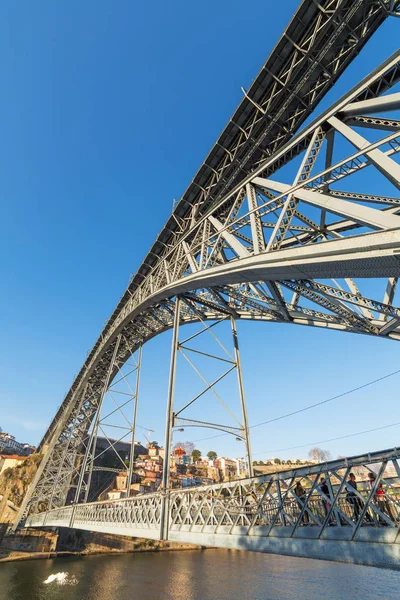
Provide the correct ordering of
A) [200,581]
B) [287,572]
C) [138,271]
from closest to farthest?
[138,271] → [200,581] → [287,572]

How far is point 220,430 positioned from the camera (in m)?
11.3

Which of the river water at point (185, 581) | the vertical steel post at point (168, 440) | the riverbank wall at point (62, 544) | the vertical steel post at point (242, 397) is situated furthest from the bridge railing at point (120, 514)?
the riverbank wall at point (62, 544)

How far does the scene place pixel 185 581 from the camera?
24.9m

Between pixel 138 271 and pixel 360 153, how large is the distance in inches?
581

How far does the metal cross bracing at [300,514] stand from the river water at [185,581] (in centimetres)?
1625

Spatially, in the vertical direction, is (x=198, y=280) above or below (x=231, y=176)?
below

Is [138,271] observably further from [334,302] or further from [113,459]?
[113,459]

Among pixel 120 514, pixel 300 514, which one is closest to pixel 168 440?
pixel 120 514

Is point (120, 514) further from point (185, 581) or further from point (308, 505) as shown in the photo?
point (185, 581)

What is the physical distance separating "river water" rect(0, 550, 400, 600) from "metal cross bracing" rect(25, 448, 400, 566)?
16.2m

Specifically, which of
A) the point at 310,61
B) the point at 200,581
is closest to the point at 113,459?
the point at 200,581

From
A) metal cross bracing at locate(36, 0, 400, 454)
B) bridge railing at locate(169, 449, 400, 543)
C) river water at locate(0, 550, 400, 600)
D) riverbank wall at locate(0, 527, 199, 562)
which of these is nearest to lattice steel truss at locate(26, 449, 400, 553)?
bridge railing at locate(169, 449, 400, 543)

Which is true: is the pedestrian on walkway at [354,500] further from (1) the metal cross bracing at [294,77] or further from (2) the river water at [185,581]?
(2) the river water at [185,581]

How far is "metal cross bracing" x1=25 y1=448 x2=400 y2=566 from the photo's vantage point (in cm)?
473
